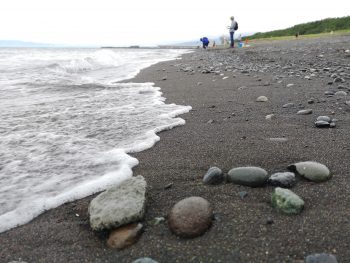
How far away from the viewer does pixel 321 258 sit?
1.44 meters

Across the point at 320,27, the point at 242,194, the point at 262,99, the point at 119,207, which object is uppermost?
the point at 119,207

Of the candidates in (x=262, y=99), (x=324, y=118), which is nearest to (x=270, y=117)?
(x=324, y=118)

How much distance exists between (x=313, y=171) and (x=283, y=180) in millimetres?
251

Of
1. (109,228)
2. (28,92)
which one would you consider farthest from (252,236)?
(28,92)

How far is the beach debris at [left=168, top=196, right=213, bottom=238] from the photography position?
5.69ft

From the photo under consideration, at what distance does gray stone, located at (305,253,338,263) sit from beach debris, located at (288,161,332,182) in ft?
2.85

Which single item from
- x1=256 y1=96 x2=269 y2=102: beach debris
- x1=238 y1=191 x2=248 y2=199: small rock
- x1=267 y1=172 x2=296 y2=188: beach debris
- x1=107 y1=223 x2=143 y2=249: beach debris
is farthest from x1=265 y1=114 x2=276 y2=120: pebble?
x1=107 y1=223 x2=143 y2=249: beach debris

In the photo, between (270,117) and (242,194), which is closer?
(242,194)

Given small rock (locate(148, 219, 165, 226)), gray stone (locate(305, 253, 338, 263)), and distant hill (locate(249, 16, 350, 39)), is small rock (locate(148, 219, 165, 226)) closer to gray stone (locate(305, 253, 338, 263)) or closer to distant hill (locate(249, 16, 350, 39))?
gray stone (locate(305, 253, 338, 263))

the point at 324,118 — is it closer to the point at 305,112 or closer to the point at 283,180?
the point at 305,112

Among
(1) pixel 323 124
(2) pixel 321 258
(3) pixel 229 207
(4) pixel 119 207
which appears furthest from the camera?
(1) pixel 323 124

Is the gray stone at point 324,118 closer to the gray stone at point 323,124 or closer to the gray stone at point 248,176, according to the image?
the gray stone at point 323,124

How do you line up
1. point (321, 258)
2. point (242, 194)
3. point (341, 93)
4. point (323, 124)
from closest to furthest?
point (321, 258)
point (242, 194)
point (323, 124)
point (341, 93)

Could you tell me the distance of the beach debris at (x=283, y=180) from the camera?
220 centimetres
